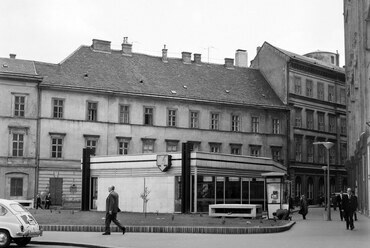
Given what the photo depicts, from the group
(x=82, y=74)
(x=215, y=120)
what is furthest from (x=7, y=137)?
(x=215, y=120)

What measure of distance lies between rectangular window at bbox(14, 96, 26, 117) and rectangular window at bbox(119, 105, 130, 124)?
9.35 meters

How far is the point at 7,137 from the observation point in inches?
2354

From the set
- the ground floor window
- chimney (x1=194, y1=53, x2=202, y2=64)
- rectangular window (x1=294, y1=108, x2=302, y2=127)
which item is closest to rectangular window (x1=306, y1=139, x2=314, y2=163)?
rectangular window (x1=294, y1=108, x2=302, y2=127)

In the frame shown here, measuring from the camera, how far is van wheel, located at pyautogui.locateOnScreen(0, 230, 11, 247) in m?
21.6

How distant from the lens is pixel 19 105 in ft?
198

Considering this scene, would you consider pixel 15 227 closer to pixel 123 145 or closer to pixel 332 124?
pixel 123 145

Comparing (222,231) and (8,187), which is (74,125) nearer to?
(8,187)

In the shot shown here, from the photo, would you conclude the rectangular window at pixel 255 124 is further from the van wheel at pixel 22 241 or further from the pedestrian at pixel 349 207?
the van wheel at pixel 22 241

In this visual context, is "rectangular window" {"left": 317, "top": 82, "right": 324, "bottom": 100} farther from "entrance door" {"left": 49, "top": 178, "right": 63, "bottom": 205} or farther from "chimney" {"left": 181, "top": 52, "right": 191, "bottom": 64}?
"entrance door" {"left": 49, "top": 178, "right": 63, "bottom": 205}

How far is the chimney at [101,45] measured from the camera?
68875mm

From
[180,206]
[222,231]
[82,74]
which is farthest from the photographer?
[82,74]

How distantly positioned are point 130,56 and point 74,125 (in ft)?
39.8

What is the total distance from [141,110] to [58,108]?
8431 millimetres

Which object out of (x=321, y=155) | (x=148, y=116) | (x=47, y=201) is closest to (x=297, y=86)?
(x=321, y=155)
